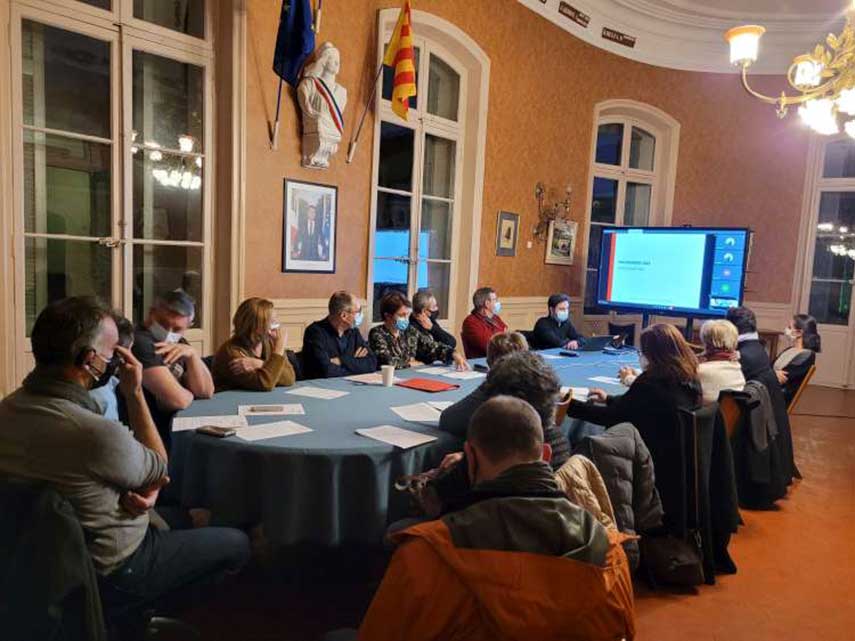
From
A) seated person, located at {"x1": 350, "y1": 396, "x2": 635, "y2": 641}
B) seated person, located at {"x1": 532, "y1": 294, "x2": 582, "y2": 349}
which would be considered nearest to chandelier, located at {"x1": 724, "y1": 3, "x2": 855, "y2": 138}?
seated person, located at {"x1": 532, "y1": 294, "x2": 582, "y2": 349}

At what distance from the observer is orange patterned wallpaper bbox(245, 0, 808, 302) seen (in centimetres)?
463

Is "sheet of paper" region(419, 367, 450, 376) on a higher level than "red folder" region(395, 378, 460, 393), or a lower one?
lower

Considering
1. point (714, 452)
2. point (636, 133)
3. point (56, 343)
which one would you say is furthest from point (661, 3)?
point (56, 343)

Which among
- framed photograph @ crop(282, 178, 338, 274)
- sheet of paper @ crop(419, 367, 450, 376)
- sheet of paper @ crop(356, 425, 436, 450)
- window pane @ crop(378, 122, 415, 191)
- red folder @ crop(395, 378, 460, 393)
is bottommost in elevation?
sheet of paper @ crop(419, 367, 450, 376)

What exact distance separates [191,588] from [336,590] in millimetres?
813

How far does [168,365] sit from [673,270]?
566 centimetres

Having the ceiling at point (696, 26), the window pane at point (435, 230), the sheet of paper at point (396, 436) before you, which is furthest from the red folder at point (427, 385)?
the ceiling at point (696, 26)

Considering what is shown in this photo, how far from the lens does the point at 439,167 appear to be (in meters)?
6.40

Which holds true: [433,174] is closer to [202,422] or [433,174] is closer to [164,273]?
[164,273]

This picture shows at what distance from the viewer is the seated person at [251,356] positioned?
287cm

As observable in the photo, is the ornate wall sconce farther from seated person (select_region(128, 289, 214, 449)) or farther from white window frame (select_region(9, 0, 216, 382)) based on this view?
seated person (select_region(128, 289, 214, 449))

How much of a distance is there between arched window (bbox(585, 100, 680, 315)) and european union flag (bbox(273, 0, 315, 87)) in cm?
448

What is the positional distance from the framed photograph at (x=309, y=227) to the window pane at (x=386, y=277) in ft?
2.47

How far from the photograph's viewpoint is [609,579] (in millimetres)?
1256
